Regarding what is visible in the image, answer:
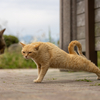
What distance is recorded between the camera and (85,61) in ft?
10.8

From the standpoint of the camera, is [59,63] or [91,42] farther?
[91,42]

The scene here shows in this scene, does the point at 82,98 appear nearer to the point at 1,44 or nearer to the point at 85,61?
the point at 85,61

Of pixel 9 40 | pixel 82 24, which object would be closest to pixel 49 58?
pixel 82 24

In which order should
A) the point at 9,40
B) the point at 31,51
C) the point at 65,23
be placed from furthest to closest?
the point at 9,40
the point at 65,23
the point at 31,51

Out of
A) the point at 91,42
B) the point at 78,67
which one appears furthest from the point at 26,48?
the point at 91,42

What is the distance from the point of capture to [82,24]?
16.4 feet

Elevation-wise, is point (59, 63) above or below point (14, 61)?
above

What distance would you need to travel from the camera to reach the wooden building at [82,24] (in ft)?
15.2

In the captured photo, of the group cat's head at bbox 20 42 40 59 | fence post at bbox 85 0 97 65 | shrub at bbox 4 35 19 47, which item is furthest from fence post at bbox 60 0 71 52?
shrub at bbox 4 35 19 47

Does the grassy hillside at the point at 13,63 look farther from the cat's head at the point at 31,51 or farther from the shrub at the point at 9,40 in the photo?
the cat's head at the point at 31,51

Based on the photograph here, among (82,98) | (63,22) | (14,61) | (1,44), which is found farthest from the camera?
(14,61)

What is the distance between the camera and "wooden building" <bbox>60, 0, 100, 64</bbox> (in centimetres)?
462

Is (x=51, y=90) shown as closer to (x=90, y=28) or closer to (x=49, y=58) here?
(x=49, y=58)

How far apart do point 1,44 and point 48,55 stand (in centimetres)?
139
